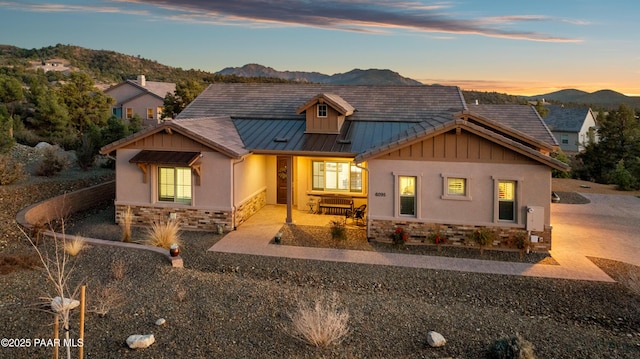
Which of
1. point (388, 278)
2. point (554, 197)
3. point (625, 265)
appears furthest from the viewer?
point (554, 197)

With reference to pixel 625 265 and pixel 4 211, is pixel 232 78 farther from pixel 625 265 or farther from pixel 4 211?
pixel 625 265

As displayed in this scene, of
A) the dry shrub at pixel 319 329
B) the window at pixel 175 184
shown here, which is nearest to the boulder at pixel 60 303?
the dry shrub at pixel 319 329

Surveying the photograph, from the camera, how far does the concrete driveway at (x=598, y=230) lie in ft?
40.7

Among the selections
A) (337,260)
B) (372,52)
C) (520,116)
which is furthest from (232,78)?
(337,260)

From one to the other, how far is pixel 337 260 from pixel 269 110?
34.3 ft

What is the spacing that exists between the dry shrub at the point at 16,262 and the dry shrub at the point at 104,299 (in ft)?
7.89

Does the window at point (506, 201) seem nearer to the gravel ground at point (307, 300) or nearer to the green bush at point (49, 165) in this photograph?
the gravel ground at point (307, 300)

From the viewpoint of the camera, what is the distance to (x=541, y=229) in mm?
12141

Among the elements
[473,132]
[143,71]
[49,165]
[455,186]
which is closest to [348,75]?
[143,71]

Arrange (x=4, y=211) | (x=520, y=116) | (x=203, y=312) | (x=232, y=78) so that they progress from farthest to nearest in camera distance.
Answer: (x=232, y=78)
(x=520, y=116)
(x=4, y=211)
(x=203, y=312)

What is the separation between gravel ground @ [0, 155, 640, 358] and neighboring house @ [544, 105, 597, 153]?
44.2m

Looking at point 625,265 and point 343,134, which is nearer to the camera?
point 625,265

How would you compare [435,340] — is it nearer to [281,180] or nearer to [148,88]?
[281,180]

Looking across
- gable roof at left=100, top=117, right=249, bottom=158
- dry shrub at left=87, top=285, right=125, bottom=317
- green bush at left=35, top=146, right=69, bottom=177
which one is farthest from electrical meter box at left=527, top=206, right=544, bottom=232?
green bush at left=35, top=146, right=69, bottom=177
